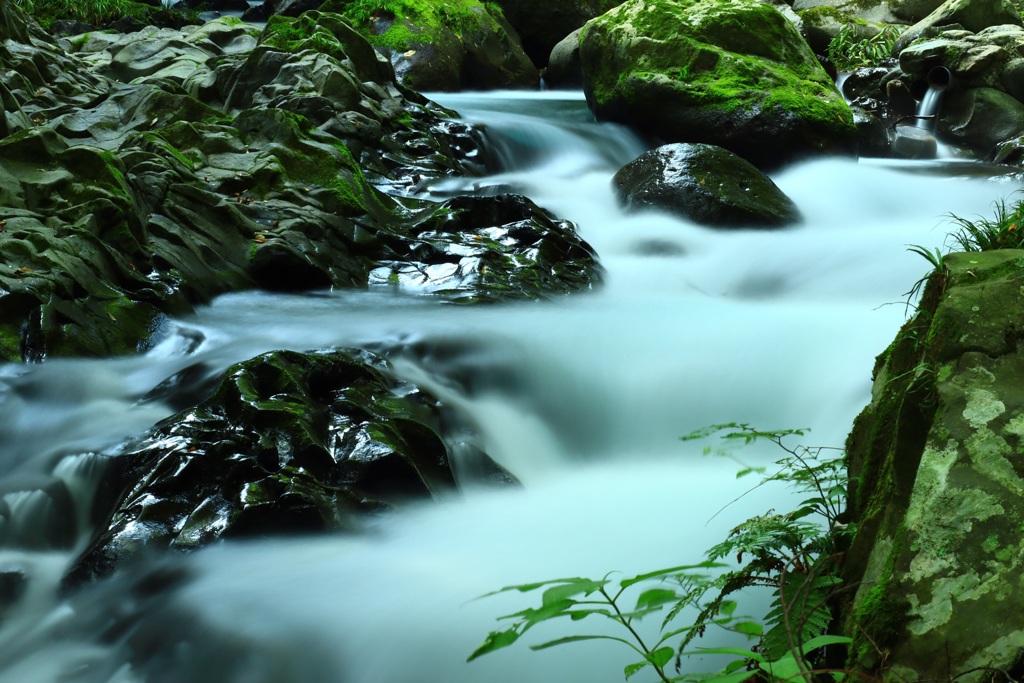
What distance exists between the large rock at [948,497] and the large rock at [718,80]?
882 cm

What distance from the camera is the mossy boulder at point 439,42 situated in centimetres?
1434

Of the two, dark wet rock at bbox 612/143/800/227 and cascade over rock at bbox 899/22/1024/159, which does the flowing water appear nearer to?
dark wet rock at bbox 612/143/800/227

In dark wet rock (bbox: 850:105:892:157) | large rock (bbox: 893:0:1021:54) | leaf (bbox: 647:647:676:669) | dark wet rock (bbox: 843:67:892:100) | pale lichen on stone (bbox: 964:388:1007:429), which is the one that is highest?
large rock (bbox: 893:0:1021:54)

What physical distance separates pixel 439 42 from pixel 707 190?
779 cm

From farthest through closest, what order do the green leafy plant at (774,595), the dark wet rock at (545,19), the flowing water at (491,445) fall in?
the dark wet rock at (545,19)
the flowing water at (491,445)
the green leafy plant at (774,595)

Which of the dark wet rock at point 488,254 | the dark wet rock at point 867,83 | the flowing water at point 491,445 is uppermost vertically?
the dark wet rock at point 867,83

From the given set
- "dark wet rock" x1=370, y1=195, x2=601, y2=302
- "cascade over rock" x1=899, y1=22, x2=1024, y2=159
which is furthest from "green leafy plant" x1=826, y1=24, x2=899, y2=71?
"dark wet rock" x1=370, y1=195, x2=601, y2=302

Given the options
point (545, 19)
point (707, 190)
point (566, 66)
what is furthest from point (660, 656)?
point (545, 19)

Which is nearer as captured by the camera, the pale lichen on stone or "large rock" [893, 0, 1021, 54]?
the pale lichen on stone

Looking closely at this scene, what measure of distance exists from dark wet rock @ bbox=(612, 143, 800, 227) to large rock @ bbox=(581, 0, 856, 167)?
1724mm

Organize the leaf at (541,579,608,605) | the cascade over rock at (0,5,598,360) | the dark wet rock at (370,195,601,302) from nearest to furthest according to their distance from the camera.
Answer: the leaf at (541,579,608,605), the cascade over rock at (0,5,598,360), the dark wet rock at (370,195,601,302)

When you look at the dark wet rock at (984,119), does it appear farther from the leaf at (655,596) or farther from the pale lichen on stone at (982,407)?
the leaf at (655,596)

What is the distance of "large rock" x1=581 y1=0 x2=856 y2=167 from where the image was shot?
10.6 m

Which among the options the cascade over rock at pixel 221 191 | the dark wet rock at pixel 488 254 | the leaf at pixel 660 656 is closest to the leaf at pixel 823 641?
the leaf at pixel 660 656
